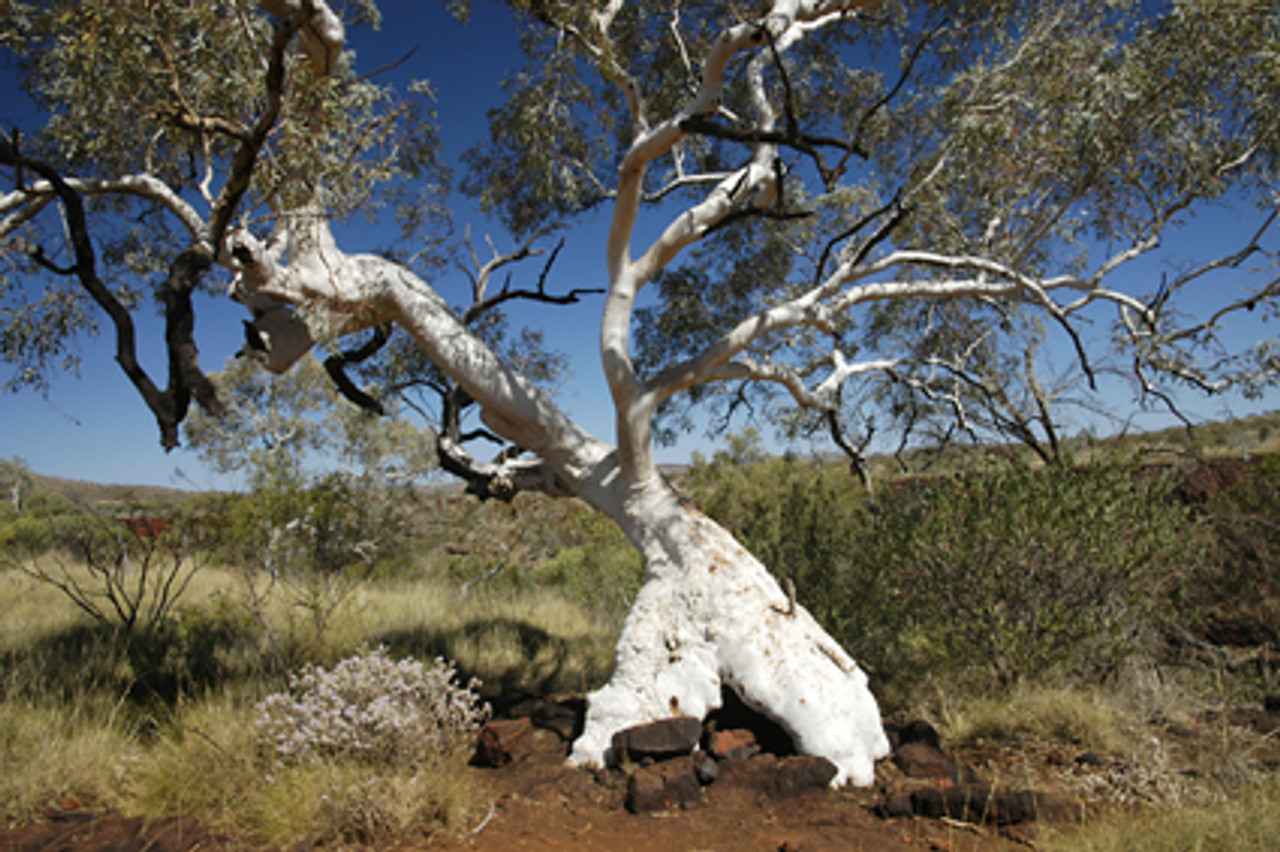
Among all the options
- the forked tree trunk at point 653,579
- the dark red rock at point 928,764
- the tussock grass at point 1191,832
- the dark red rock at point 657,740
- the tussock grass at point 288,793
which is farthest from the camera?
the forked tree trunk at point 653,579

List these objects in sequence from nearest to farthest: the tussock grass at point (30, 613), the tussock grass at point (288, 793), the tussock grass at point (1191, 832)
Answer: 1. the tussock grass at point (1191, 832)
2. the tussock grass at point (288, 793)
3. the tussock grass at point (30, 613)

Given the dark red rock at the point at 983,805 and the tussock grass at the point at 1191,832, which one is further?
the dark red rock at the point at 983,805

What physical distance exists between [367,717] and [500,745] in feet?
3.01

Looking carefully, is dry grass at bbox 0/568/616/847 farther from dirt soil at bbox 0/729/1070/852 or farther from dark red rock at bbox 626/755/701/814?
dark red rock at bbox 626/755/701/814

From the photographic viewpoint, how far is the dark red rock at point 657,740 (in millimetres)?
4312

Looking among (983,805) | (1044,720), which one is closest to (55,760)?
(983,805)

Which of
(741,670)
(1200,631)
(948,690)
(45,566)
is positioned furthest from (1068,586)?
(45,566)

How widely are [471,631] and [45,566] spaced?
28.1ft

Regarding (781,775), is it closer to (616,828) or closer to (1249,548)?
(616,828)

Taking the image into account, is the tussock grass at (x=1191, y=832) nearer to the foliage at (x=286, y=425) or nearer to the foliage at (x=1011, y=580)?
the foliage at (x=1011, y=580)

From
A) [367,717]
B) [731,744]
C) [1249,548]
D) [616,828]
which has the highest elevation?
[1249,548]

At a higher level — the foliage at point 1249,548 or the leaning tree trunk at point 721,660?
the foliage at point 1249,548

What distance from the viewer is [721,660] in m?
4.67

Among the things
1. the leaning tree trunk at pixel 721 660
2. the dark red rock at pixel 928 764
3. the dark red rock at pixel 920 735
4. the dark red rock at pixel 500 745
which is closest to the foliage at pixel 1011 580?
the dark red rock at pixel 920 735
